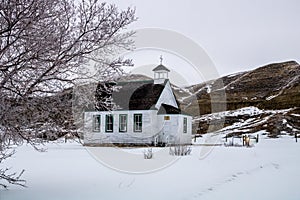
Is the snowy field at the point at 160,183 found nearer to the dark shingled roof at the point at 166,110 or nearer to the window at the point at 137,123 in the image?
the window at the point at 137,123

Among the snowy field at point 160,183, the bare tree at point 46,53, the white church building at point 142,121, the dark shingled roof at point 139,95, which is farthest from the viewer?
the dark shingled roof at point 139,95

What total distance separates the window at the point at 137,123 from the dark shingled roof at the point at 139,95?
507 millimetres

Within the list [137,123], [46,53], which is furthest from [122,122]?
[46,53]

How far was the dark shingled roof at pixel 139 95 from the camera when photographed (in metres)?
22.5

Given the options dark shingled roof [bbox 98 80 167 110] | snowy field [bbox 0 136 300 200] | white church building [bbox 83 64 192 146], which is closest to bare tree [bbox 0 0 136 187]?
snowy field [bbox 0 136 300 200]

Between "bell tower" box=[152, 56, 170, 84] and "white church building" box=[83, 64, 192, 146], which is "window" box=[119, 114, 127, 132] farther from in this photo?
"bell tower" box=[152, 56, 170, 84]

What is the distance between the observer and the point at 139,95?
917 inches

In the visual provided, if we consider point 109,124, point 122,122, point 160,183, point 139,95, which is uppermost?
point 139,95

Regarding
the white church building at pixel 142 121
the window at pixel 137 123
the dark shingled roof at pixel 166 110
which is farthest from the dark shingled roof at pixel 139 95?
the dark shingled roof at pixel 166 110

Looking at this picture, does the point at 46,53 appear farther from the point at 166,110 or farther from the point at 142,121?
the point at 166,110

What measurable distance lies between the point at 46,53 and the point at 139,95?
17.7 m

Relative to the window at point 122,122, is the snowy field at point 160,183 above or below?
below

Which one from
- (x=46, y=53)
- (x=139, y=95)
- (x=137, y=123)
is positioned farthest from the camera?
(x=139, y=95)

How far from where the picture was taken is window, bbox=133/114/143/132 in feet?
73.3
